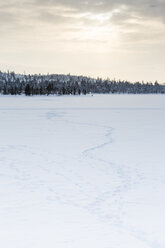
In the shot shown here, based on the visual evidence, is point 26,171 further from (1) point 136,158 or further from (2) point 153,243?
(2) point 153,243

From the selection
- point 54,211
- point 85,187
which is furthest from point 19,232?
point 85,187

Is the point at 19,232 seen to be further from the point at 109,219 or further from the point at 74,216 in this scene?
the point at 109,219

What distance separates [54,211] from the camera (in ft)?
23.9

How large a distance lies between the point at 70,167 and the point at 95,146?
4.56 metres

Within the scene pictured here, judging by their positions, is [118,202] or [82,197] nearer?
[118,202]

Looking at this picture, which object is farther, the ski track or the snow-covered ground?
the ski track

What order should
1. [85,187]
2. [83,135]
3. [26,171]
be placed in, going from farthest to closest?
[83,135] → [26,171] → [85,187]

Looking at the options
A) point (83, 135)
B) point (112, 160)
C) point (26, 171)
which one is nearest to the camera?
point (26, 171)

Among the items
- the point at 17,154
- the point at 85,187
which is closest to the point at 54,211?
the point at 85,187

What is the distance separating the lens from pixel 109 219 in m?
6.84

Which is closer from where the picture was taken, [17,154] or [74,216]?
[74,216]

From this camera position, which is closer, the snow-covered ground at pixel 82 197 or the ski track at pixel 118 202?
the snow-covered ground at pixel 82 197

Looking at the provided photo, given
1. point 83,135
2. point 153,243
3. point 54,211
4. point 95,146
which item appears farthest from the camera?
point 83,135

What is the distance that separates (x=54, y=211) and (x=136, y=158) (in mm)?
6325
